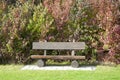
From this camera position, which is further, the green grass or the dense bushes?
the dense bushes

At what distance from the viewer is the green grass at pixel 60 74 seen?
11.1 m

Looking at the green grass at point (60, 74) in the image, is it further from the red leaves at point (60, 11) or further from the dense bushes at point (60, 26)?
the red leaves at point (60, 11)

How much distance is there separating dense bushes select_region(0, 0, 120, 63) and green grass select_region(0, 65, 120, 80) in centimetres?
166

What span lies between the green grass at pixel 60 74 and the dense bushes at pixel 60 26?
1664 mm

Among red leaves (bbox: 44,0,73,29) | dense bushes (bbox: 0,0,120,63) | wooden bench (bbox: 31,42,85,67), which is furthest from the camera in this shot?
red leaves (bbox: 44,0,73,29)

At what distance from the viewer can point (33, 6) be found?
49.4 ft

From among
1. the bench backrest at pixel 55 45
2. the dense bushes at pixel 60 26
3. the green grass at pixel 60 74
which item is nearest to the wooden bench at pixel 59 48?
the bench backrest at pixel 55 45

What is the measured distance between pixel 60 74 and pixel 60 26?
132 inches

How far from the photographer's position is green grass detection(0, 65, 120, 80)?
36.3 feet

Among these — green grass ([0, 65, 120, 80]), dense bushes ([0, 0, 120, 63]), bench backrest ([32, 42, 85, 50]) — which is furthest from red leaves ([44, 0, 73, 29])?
green grass ([0, 65, 120, 80])

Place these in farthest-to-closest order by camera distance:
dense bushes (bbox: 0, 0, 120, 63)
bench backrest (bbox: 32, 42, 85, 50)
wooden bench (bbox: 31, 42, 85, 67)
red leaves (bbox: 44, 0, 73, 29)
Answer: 1. red leaves (bbox: 44, 0, 73, 29)
2. dense bushes (bbox: 0, 0, 120, 63)
3. bench backrest (bbox: 32, 42, 85, 50)
4. wooden bench (bbox: 31, 42, 85, 67)

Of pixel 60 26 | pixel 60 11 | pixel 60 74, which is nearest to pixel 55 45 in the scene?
pixel 60 26

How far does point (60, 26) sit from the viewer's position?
48.1ft

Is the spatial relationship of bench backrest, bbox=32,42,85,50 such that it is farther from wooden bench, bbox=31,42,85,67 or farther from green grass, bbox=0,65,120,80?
green grass, bbox=0,65,120,80
